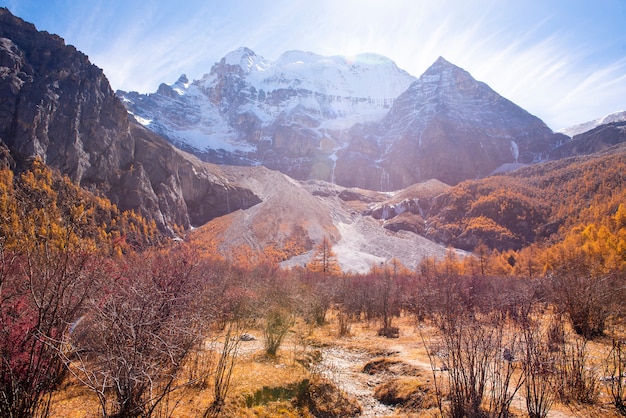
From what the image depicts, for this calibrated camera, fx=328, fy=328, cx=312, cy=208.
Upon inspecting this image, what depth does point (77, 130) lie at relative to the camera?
77.2 m

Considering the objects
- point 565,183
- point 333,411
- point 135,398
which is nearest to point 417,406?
point 333,411

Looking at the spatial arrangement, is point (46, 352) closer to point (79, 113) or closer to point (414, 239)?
point (79, 113)

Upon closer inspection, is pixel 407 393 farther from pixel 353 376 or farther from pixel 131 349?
pixel 131 349

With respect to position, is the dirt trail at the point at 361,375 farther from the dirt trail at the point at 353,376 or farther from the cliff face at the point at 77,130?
the cliff face at the point at 77,130

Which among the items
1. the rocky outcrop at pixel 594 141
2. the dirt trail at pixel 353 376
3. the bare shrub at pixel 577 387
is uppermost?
the rocky outcrop at pixel 594 141

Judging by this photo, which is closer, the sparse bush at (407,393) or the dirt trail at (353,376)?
the sparse bush at (407,393)

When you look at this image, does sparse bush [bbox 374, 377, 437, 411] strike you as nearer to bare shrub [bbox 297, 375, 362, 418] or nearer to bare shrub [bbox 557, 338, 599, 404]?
bare shrub [bbox 297, 375, 362, 418]

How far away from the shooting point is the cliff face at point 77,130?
69000 mm

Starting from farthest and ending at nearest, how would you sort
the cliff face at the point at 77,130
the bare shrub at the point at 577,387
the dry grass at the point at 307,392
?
the cliff face at the point at 77,130
the bare shrub at the point at 577,387
the dry grass at the point at 307,392

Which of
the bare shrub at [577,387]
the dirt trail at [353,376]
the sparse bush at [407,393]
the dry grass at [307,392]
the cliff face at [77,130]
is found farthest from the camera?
the cliff face at [77,130]

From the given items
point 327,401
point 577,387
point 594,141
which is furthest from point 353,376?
point 594,141

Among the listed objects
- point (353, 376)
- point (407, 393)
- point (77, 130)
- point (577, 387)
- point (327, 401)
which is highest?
point (77, 130)

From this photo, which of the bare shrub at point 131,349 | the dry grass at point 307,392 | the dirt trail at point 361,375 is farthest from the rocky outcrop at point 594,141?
the bare shrub at point 131,349

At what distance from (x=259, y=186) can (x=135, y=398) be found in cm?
13321
